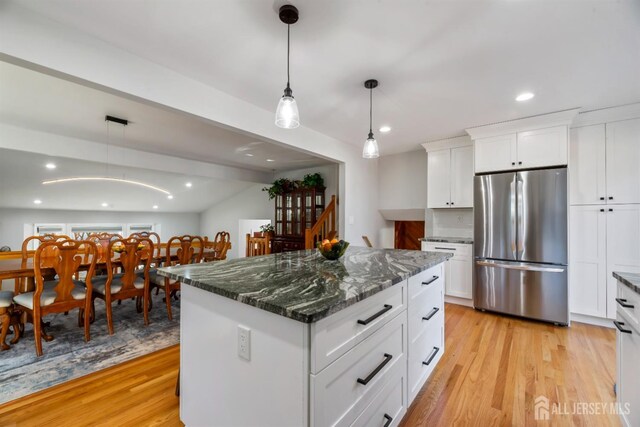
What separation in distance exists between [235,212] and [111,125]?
15.3 feet

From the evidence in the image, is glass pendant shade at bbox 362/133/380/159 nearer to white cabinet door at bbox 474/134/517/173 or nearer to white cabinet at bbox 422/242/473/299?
white cabinet door at bbox 474/134/517/173

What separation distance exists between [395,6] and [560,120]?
2766mm

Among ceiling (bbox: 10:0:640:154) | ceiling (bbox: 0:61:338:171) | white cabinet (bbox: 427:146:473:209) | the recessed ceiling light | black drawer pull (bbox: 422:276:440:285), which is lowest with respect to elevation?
black drawer pull (bbox: 422:276:440:285)

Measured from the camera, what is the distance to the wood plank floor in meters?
1.64

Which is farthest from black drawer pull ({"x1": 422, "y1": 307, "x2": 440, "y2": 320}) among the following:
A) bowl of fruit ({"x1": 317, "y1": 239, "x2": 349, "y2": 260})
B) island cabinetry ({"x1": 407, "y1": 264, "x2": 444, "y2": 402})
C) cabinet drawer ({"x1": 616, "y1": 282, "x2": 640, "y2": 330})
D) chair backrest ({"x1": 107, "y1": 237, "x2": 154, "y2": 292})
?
chair backrest ({"x1": 107, "y1": 237, "x2": 154, "y2": 292})

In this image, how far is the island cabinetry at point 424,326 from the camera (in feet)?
5.54

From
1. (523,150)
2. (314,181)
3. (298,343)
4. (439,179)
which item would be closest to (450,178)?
(439,179)

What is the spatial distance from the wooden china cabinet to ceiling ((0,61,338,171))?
31.1 inches

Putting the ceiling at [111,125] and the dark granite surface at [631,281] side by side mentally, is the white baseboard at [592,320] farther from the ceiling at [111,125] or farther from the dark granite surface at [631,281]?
the ceiling at [111,125]

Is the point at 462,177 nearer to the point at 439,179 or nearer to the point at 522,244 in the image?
the point at 439,179

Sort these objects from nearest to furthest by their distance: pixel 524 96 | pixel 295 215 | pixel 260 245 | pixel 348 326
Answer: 1. pixel 348 326
2. pixel 524 96
3. pixel 295 215
4. pixel 260 245

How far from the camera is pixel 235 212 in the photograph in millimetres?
8016

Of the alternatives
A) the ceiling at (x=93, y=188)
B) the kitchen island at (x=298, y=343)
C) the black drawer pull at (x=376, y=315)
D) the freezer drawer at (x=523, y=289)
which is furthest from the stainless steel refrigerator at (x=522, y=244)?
the ceiling at (x=93, y=188)

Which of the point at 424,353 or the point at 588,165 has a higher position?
the point at 588,165
